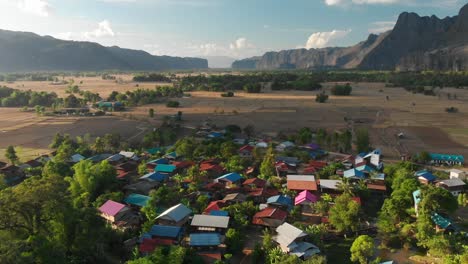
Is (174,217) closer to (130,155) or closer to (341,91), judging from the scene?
(130,155)

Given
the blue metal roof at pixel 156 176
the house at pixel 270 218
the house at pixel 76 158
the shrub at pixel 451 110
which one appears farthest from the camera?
the shrub at pixel 451 110

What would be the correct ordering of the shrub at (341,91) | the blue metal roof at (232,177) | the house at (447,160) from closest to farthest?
1. the blue metal roof at (232,177)
2. the house at (447,160)
3. the shrub at (341,91)

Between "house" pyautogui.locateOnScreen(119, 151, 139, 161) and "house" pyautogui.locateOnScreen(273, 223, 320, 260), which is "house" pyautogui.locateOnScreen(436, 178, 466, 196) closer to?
"house" pyautogui.locateOnScreen(273, 223, 320, 260)

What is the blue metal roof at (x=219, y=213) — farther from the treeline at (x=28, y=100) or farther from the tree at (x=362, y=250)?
the treeline at (x=28, y=100)

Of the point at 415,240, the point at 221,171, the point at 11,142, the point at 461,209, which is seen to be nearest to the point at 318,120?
the point at 221,171

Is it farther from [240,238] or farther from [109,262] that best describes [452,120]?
[109,262]

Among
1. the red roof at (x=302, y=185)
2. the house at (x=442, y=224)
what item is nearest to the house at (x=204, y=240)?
the red roof at (x=302, y=185)

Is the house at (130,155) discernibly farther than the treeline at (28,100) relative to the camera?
No
